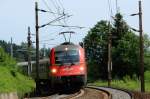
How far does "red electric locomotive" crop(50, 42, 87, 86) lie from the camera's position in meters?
36.5

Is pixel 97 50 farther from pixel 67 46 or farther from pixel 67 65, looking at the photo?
pixel 67 65

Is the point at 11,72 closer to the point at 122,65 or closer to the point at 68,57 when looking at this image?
the point at 68,57

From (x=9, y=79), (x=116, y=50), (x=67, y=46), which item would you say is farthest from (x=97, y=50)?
(x=9, y=79)

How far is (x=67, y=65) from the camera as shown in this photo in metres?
36.5

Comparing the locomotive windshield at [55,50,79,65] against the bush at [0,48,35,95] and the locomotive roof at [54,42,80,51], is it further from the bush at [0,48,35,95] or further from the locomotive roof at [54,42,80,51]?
the bush at [0,48,35,95]

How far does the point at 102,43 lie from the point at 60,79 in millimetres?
73475

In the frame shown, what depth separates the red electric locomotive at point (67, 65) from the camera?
36.5 metres

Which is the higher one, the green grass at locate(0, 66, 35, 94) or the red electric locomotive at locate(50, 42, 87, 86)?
the red electric locomotive at locate(50, 42, 87, 86)

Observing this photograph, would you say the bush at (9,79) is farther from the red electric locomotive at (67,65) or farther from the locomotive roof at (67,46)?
the locomotive roof at (67,46)

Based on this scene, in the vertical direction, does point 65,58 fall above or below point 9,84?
above

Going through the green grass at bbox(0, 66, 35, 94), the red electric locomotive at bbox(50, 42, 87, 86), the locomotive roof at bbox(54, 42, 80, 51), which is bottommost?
the green grass at bbox(0, 66, 35, 94)

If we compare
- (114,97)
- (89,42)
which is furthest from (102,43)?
(114,97)

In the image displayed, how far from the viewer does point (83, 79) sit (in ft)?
120

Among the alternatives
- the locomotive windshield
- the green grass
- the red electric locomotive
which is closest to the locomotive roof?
the red electric locomotive
